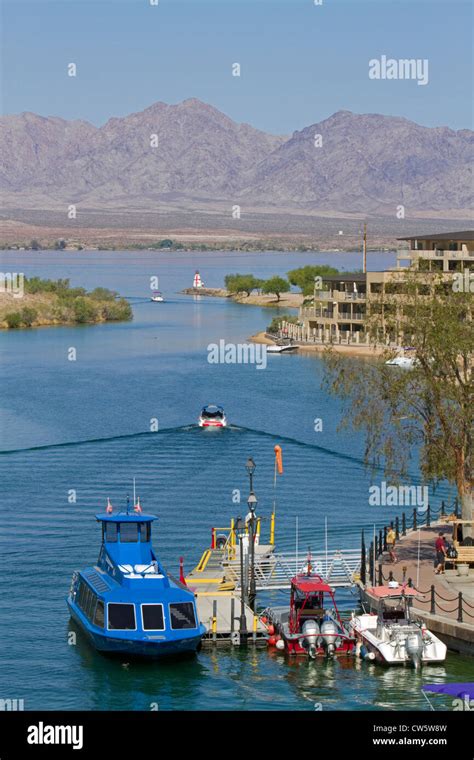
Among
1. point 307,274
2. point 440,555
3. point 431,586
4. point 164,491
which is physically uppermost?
point 307,274

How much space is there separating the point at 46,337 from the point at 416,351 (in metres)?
94.2

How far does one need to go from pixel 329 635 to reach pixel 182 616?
3.38 meters

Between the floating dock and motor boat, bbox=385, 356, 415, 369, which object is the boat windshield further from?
the floating dock

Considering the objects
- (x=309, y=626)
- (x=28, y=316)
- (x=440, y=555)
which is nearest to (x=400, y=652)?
(x=309, y=626)

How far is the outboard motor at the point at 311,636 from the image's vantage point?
115 ft

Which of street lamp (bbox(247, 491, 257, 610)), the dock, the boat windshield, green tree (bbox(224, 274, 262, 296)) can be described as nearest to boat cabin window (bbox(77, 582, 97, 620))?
street lamp (bbox(247, 491, 257, 610))

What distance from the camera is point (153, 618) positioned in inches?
1374

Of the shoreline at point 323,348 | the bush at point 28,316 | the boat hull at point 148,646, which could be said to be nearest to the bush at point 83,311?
the bush at point 28,316

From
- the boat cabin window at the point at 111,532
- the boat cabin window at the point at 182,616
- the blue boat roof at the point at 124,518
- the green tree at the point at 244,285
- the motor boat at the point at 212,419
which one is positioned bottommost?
the boat cabin window at the point at 182,616

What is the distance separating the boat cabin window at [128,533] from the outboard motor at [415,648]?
8.23 metres

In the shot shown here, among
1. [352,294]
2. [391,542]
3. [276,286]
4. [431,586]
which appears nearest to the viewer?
[431,586]

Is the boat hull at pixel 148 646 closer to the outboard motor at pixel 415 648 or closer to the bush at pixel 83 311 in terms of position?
the outboard motor at pixel 415 648

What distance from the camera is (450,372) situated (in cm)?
4188

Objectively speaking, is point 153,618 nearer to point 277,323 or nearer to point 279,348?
point 279,348
